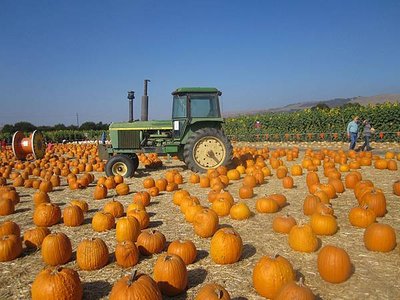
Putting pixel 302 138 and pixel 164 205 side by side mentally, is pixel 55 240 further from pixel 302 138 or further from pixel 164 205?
pixel 302 138

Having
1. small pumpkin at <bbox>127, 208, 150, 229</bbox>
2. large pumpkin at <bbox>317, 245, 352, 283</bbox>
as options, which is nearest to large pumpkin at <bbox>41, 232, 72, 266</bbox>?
small pumpkin at <bbox>127, 208, 150, 229</bbox>

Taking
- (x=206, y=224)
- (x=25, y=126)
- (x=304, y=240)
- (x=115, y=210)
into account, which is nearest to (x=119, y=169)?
(x=115, y=210)

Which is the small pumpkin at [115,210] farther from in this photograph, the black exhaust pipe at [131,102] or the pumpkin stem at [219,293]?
the black exhaust pipe at [131,102]

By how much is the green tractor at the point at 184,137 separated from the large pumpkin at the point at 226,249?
6.37m

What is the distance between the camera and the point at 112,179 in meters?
8.86

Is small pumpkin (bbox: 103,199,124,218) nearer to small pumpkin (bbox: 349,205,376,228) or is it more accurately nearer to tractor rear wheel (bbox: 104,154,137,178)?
small pumpkin (bbox: 349,205,376,228)

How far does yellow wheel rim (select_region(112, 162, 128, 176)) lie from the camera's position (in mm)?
10398

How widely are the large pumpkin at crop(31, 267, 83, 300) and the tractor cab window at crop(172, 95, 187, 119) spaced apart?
7894mm

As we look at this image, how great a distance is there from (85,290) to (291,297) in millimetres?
2114

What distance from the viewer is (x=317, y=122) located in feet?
93.3

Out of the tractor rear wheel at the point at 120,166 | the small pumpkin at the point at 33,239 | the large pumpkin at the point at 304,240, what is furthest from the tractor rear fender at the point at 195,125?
the large pumpkin at the point at 304,240

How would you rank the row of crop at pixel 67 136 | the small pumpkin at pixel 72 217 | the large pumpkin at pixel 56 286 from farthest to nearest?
the row of crop at pixel 67 136
the small pumpkin at pixel 72 217
the large pumpkin at pixel 56 286

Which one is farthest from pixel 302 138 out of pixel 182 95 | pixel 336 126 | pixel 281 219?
pixel 281 219

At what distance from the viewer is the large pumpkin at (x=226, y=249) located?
390cm
